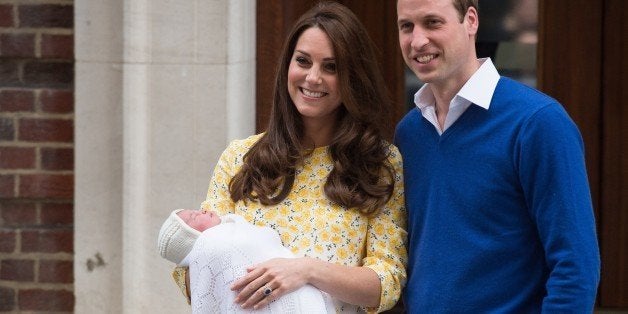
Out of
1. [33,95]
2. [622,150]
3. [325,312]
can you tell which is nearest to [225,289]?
[325,312]

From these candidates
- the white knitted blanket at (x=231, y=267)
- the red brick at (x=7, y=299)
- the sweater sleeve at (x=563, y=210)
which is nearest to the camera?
the sweater sleeve at (x=563, y=210)

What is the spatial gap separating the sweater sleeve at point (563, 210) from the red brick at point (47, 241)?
2.27 m

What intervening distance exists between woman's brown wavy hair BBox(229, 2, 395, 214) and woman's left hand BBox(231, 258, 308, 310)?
0.78ft

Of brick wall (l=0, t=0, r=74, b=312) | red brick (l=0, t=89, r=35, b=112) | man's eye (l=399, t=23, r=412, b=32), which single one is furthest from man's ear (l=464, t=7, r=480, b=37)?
red brick (l=0, t=89, r=35, b=112)

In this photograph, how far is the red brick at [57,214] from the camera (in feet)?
14.7

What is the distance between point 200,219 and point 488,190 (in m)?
0.75

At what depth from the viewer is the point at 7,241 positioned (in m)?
4.49

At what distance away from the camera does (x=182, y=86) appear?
432cm

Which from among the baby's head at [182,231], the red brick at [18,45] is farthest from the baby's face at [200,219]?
the red brick at [18,45]

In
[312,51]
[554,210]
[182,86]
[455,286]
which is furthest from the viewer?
[182,86]

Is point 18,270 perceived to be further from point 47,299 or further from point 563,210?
point 563,210

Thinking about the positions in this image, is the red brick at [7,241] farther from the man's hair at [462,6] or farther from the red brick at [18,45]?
the man's hair at [462,6]

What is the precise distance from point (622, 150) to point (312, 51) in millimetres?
1805

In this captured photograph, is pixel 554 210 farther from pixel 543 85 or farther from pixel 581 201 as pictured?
pixel 543 85
